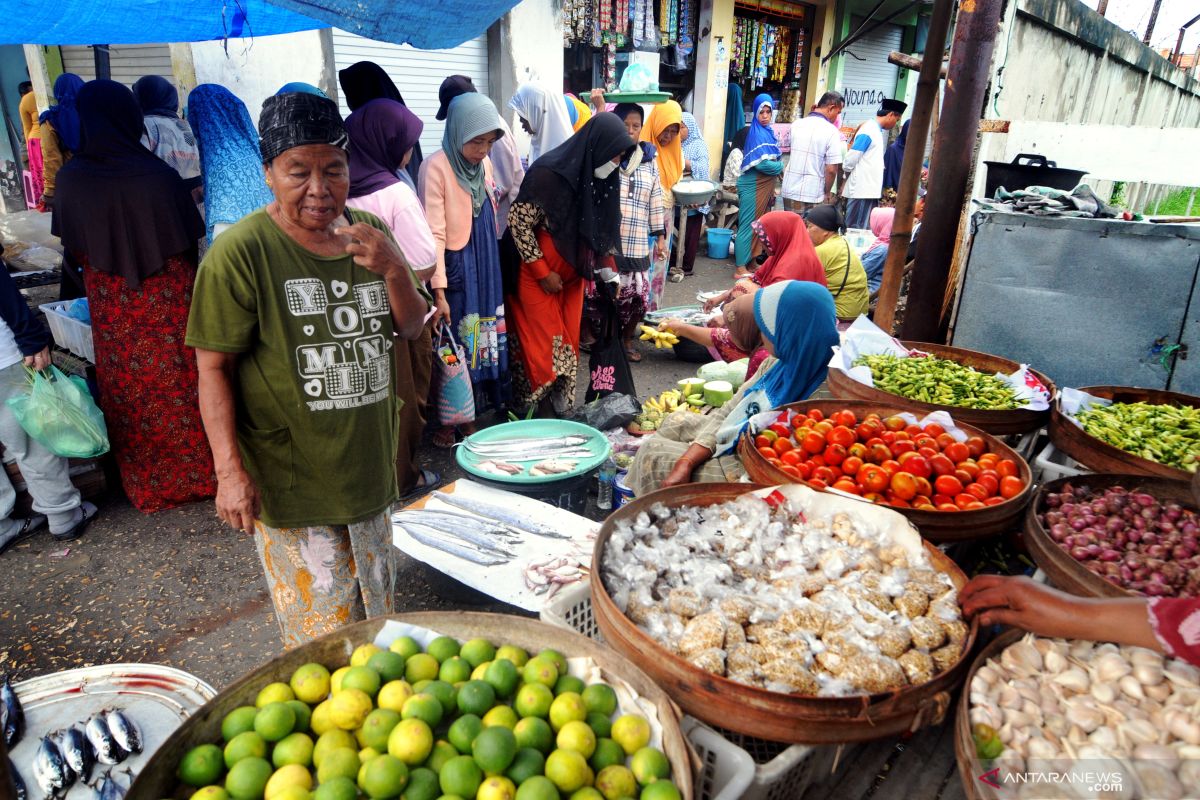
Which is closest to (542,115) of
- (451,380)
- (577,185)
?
(577,185)

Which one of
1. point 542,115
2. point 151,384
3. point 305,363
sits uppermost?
point 542,115

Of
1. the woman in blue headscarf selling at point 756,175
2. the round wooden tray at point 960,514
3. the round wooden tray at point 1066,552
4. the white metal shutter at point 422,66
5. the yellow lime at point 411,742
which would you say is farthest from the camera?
the woman in blue headscarf selling at point 756,175

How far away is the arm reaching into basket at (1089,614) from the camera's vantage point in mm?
1385

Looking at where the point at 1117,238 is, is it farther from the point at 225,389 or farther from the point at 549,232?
the point at 225,389

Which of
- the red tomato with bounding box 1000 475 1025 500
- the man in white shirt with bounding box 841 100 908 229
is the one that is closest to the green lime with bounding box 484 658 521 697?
the red tomato with bounding box 1000 475 1025 500

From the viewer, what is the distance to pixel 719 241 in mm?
11078

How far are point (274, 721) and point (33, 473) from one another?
10.8ft

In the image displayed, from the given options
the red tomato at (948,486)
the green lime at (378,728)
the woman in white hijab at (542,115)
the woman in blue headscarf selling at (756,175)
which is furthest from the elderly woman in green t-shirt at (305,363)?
the woman in blue headscarf selling at (756,175)

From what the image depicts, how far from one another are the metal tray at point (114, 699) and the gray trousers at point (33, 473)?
235 cm

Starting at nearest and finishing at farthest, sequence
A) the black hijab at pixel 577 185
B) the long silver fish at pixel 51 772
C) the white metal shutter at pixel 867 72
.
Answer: the long silver fish at pixel 51 772, the black hijab at pixel 577 185, the white metal shutter at pixel 867 72

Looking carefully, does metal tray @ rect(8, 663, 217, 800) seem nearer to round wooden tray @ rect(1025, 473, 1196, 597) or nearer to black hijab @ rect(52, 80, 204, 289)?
round wooden tray @ rect(1025, 473, 1196, 597)

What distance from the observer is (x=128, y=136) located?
3568 mm

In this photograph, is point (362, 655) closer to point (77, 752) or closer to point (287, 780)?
point (287, 780)

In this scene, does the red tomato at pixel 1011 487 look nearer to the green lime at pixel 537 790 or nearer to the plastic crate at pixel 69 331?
the green lime at pixel 537 790
